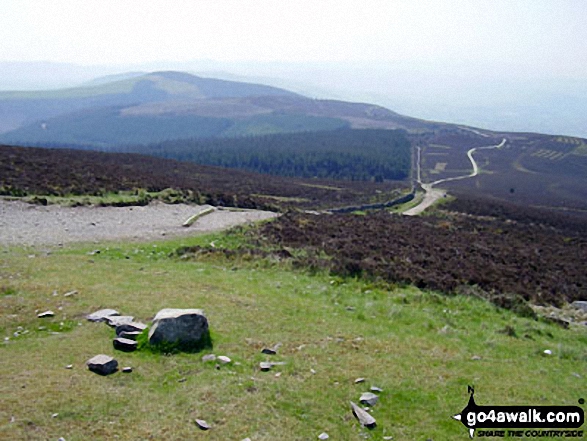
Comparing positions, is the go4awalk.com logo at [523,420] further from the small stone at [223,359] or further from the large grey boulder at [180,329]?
the large grey boulder at [180,329]

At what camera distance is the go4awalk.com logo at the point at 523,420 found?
9352 mm

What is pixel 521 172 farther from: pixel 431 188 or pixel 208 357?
pixel 208 357

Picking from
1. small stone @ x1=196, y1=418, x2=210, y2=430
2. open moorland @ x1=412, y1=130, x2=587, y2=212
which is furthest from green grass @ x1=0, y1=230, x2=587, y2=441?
open moorland @ x1=412, y1=130, x2=587, y2=212

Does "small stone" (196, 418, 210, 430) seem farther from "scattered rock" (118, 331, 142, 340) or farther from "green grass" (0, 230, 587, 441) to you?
"scattered rock" (118, 331, 142, 340)

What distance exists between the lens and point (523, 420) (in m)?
9.78

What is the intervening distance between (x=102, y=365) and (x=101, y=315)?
3.26 metres

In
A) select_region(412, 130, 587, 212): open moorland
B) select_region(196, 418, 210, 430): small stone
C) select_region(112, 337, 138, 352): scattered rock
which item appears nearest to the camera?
select_region(196, 418, 210, 430): small stone

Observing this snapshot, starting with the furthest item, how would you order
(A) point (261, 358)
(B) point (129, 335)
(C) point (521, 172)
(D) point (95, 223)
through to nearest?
(C) point (521, 172)
(D) point (95, 223)
(B) point (129, 335)
(A) point (261, 358)

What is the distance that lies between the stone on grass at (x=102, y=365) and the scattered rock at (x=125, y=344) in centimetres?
92

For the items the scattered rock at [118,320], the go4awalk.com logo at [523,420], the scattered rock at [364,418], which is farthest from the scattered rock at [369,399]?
the scattered rock at [118,320]

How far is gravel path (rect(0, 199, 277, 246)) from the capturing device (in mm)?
23391

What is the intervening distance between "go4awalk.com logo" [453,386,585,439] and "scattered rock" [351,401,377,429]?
1.85m

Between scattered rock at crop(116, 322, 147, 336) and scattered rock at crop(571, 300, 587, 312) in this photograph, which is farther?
scattered rock at crop(571, 300, 587, 312)

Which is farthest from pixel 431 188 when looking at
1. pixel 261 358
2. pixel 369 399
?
pixel 369 399
